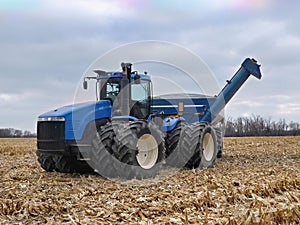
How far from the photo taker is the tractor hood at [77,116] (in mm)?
8898

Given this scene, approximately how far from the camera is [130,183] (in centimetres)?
816

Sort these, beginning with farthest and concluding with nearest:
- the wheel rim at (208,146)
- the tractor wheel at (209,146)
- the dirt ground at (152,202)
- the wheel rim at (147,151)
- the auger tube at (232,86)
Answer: the auger tube at (232,86)
the wheel rim at (208,146)
the tractor wheel at (209,146)
the wheel rim at (147,151)
the dirt ground at (152,202)

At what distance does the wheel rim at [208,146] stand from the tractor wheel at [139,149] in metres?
2.26

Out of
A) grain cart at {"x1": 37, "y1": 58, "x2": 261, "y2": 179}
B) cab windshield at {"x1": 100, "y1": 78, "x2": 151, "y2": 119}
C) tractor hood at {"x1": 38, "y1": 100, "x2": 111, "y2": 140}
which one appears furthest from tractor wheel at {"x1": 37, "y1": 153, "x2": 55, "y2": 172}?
cab windshield at {"x1": 100, "y1": 78, "x2": 151, "y2": 119}

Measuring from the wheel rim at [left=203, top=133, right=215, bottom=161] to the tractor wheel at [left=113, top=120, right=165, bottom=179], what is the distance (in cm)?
226

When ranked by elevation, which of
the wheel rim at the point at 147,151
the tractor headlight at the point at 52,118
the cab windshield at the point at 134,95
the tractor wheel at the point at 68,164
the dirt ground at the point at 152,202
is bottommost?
the dirt ground at the point at 152,202

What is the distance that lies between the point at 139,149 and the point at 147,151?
0.35 metres

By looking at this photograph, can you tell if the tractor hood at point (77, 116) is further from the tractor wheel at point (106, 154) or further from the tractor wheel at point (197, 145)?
the tractor wheel at point (197, 145)

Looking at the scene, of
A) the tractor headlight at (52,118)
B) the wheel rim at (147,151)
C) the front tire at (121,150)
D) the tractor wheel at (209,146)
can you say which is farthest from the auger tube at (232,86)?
the tractor headlight at (52,118)

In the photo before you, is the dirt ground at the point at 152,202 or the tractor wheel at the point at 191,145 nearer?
the dirt ground at the point at 152,202

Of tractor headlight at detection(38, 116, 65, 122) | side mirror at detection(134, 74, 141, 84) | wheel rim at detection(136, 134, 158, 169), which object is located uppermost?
side mirror at detection(134, 74, 141, 84)

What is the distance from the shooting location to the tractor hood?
8.90 meters

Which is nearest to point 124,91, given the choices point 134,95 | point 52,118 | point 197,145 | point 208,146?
point 134,95

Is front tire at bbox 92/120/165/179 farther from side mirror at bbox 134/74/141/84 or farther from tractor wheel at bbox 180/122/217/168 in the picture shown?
side mirror at bbox 134/74/141/84
